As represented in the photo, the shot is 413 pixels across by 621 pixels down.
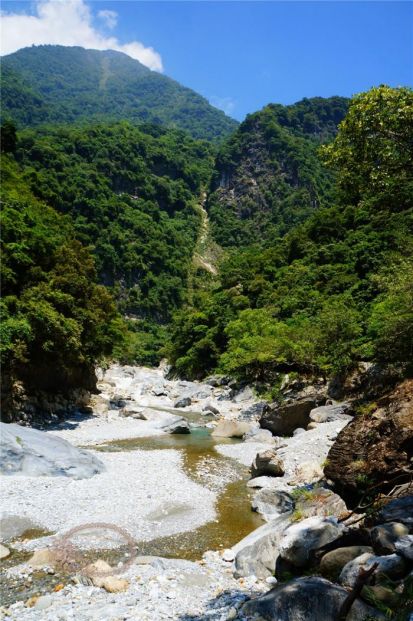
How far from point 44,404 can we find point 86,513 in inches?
534

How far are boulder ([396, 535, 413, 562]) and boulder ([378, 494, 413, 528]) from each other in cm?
73

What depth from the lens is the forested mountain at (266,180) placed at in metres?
136

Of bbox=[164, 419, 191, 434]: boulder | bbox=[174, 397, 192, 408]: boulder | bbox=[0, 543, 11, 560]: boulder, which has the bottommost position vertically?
bbox=[174, 397, 192, 408]: boulder

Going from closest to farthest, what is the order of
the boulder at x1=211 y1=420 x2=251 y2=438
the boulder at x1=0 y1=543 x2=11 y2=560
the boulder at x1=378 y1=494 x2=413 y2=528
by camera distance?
1. the boulder at x1=378 y1=494 x2=413 y2=528
2. the boulder at x1=0 y1=543 x2=11 y2=560
3. the boulder at x1=211 y1=420 x2=251 y2=438

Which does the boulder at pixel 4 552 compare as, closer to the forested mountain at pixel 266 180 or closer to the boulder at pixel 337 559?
the boulder at pixel 337 559

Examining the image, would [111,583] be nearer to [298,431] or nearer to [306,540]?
[306,540]

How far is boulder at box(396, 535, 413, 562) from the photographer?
5730mm

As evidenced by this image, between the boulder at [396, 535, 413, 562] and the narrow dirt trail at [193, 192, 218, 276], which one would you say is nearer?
the boulder at [396, 535, 413, 562]

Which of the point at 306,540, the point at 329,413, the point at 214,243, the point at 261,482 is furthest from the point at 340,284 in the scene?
the point at 214,243

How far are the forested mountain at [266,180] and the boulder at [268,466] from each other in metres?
114

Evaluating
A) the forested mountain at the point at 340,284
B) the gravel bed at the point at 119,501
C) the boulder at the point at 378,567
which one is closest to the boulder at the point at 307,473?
the gravel bed at the point at 119,501

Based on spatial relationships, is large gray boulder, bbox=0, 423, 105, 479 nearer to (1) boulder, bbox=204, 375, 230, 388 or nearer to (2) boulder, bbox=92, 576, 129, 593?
(2) boulder, bbox=92, 576, 129, 593

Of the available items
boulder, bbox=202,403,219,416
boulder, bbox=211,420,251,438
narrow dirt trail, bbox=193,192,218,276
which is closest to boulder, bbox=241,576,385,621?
boulder, bbox=211,420,251,438

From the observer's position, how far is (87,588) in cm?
740
